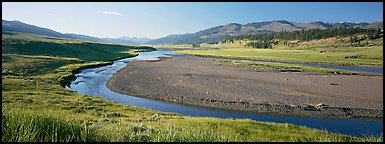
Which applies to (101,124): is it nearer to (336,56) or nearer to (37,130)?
(37,130)

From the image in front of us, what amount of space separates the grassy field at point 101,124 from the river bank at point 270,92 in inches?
358

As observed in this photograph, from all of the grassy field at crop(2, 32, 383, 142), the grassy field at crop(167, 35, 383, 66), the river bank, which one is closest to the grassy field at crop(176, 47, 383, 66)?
the grassy field at crop(167, 35, 383, 66)

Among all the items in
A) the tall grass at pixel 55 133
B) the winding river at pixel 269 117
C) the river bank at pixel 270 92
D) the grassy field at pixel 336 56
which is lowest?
the winding river at pixel 269 117

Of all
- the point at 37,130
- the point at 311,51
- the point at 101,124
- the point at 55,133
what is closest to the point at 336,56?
the point at 311,51

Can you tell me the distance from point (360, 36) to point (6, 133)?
632 ft

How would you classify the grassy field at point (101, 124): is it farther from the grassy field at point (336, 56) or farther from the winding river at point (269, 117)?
the grassy field at point (336, 56)

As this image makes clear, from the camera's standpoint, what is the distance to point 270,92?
131ft

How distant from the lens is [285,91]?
40.6 m

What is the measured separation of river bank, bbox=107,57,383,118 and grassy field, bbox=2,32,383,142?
9.09 metres

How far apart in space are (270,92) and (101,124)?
27.9 m

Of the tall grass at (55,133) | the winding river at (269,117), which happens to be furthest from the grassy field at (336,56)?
the tall grass at (55,133)

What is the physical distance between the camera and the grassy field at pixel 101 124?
9.04 metres

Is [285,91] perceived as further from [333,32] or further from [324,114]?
[333,32]

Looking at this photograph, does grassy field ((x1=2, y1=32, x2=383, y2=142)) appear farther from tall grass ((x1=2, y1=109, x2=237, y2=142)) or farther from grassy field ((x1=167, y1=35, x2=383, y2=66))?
grassy field ((x1=167, y1=35, x2=383, y2=66))
